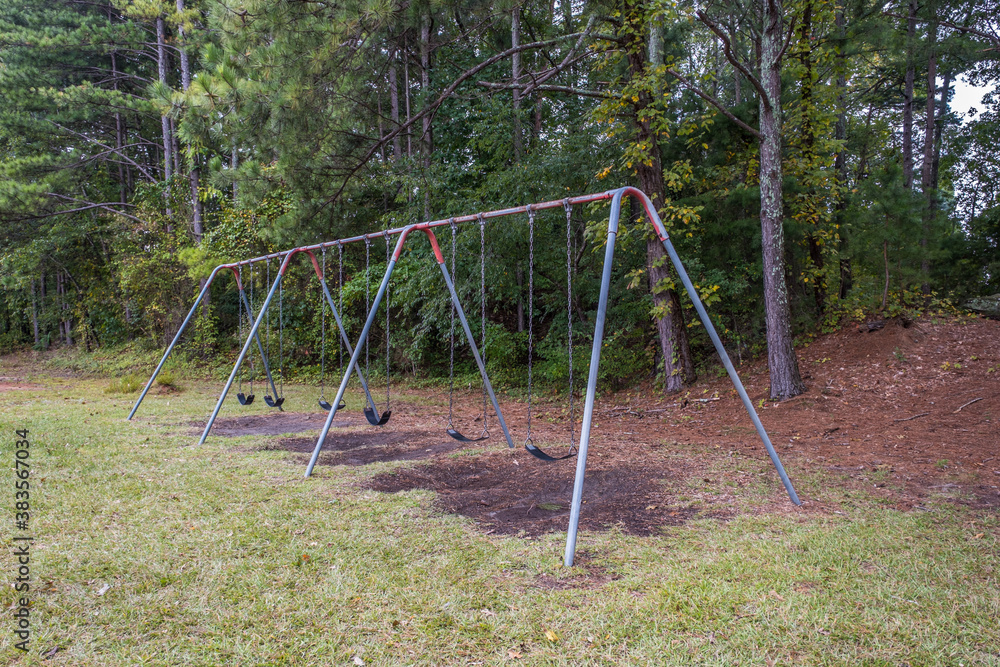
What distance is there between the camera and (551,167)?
337 inches

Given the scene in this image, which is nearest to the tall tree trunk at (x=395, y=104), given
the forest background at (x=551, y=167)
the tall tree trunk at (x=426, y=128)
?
the forest background at (x=551, y=167)

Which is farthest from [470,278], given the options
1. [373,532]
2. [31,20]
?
[31,20]

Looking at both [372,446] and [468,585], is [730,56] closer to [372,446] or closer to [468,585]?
[372,446]

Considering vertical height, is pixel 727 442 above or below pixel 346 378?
below

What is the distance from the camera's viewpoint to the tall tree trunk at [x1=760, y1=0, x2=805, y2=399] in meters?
6.93

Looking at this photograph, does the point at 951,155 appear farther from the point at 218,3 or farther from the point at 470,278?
the point at 218,3

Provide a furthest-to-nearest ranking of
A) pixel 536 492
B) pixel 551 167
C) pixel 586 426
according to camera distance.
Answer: pixel 551 167, pixel 536 492, pixel 586 426

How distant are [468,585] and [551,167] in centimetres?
688

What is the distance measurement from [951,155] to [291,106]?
51.5 ft

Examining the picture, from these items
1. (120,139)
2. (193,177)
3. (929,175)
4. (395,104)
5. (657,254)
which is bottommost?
(657,254)

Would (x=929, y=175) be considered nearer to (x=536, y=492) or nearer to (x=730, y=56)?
(x=730, y=56)

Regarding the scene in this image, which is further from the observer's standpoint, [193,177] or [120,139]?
[120,139]

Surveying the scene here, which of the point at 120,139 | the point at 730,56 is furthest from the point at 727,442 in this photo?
the point at 120,139

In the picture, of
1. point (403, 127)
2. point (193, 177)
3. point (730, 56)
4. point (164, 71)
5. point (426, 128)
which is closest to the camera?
point (730, 56)
